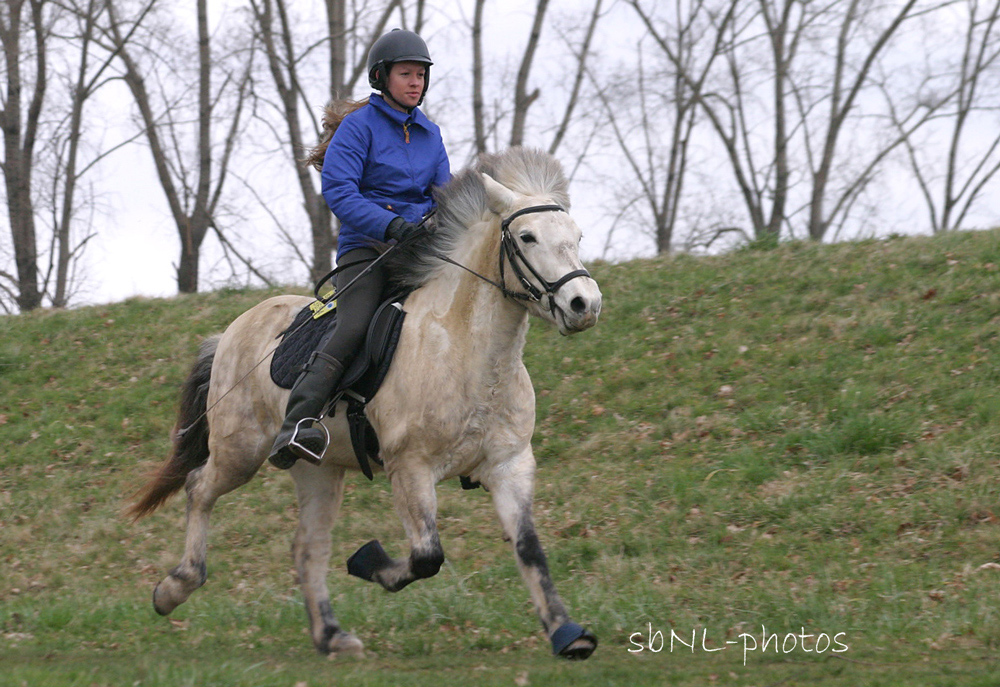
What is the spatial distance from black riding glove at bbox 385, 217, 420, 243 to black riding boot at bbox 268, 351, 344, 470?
30.8 inches

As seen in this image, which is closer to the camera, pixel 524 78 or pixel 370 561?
pixel 370 561

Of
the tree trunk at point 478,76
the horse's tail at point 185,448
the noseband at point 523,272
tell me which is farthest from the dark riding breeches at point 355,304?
the tree trunk at point 478,76

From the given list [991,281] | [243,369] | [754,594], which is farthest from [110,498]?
[991,281]

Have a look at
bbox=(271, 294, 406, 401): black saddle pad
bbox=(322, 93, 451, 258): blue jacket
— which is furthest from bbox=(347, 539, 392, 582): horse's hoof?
bbox=(322, 93, 451, 258): blue jacket

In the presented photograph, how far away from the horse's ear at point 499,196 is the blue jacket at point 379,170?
0.63 meters

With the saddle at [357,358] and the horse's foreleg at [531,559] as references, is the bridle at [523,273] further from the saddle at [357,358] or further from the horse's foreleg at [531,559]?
the horse's foreleg at [531,559]

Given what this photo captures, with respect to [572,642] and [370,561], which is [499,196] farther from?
[572,642]

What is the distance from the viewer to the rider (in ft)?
19.4

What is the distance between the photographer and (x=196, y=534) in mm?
7020

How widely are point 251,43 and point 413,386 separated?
17.9m

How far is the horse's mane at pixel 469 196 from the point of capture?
5.80 meters

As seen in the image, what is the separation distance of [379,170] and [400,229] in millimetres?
499

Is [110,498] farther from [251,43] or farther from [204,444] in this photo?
[251,43]

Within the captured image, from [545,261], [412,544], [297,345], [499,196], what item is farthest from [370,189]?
[412,544]
